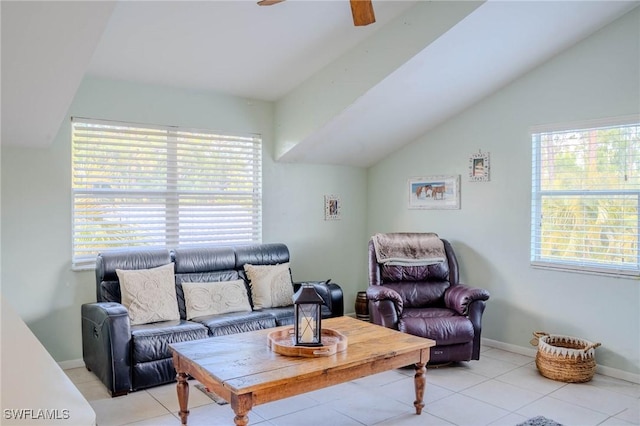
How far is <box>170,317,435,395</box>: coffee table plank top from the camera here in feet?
7.86

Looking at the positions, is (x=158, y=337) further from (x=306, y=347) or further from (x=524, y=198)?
(x=524, y=198)

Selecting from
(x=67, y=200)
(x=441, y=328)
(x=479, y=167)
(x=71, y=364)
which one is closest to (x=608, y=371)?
(x=441, y=328)

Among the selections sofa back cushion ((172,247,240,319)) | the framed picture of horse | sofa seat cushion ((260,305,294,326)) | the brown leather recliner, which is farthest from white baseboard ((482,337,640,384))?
sofa back cushion ((172,247,240,319))

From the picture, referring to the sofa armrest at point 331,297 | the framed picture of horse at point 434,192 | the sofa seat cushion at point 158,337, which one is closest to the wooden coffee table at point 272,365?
the sofa seat cushion at point 158,337

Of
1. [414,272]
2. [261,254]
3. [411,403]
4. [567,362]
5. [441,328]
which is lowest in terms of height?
[411,403]

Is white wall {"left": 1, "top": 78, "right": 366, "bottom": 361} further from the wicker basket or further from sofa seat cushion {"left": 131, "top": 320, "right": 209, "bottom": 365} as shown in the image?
the wicker basket

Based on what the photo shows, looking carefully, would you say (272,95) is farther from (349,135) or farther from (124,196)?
(124,196)

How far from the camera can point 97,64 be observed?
3.83 meters

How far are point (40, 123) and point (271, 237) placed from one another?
2.52 m

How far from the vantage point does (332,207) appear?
5.65 metres

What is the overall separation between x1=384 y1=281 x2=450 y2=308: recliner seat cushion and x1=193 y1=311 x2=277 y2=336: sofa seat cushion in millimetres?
1223

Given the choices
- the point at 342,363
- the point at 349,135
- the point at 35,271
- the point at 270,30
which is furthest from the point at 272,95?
the point at 342,363

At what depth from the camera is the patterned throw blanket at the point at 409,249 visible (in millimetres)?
4602

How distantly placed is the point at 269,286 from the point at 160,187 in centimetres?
138
